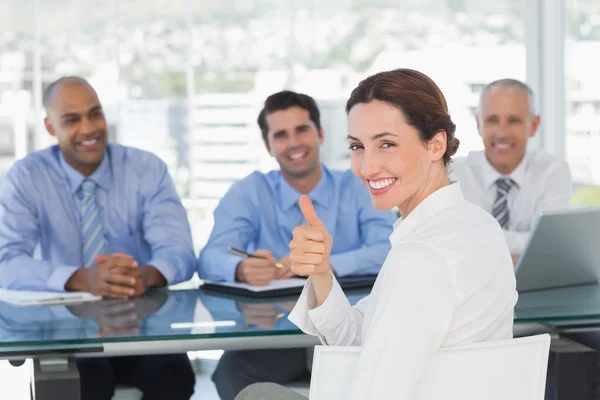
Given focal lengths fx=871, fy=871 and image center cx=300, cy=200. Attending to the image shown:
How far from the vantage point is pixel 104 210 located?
3.21 metres

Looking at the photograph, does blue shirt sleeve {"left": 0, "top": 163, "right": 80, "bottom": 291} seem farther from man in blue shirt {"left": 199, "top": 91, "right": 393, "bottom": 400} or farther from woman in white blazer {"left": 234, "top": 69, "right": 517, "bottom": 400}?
woman in white blazer {"left": 234, "top": 69, "right": 517, "bottom": 400}

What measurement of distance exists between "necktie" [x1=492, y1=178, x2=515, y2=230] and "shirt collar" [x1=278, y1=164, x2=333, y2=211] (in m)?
0.71

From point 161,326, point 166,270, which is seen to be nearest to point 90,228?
point 166,270

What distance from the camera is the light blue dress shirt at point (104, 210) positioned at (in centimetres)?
305

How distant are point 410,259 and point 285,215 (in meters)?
1.86

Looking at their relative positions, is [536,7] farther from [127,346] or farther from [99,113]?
[127,346]

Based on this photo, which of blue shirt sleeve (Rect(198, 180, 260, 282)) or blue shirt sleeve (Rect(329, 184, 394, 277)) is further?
blue shirt sleeve (Rect(198, 180, 260, 282))

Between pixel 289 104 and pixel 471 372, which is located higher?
pixel 289 104

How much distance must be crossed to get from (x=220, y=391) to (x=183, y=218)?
0.78 meters

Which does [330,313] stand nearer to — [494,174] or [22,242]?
[22,242]

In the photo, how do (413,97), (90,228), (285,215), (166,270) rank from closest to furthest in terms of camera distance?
(413,97) → (166,270) → (90,228) → (285,215)

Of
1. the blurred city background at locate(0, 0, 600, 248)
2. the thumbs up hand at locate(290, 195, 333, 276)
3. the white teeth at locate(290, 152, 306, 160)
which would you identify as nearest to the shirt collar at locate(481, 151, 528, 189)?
the white teeth at locate(290, 152, 306, 160)

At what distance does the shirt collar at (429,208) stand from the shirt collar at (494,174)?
6.57 ft

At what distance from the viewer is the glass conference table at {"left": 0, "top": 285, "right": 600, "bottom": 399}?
201 cm
